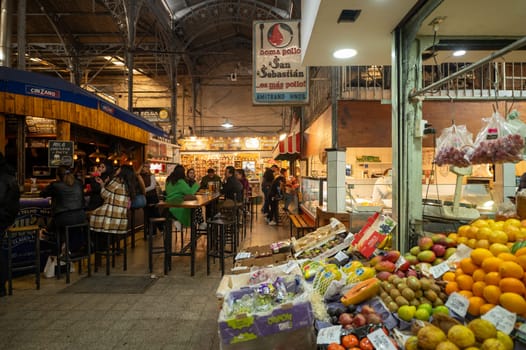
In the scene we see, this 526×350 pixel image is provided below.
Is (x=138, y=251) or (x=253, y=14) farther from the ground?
(x=253, y=14)

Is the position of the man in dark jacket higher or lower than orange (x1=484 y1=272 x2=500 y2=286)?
higher

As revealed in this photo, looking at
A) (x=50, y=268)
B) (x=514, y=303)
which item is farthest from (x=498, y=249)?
(x=50, y=268)

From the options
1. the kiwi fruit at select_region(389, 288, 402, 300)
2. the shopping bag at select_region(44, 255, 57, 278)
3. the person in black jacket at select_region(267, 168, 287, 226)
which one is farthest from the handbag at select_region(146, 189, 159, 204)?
the kiwi fruit at select_region(389, 288, 402, 300)

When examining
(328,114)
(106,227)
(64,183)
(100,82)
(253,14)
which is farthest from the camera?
(100,82)

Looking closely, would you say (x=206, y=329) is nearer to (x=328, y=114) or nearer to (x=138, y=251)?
(x=138, y=251)

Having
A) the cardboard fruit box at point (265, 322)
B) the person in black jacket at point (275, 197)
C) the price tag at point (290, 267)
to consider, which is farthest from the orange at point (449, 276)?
the person in black jacket at point (275, 197)

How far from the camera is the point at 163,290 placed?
433 centimetres

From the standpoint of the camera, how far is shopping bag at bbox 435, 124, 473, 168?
3047mm

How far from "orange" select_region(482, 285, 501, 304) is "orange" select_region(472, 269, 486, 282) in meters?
0.13

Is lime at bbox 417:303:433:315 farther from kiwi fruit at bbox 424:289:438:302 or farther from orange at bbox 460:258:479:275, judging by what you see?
orange at bbox 460:258:479:275

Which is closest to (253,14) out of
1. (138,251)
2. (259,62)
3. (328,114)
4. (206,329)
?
(328,114)

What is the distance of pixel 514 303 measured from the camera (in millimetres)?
1609

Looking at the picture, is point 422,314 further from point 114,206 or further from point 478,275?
point 114,206

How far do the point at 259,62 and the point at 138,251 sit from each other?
167 inches
